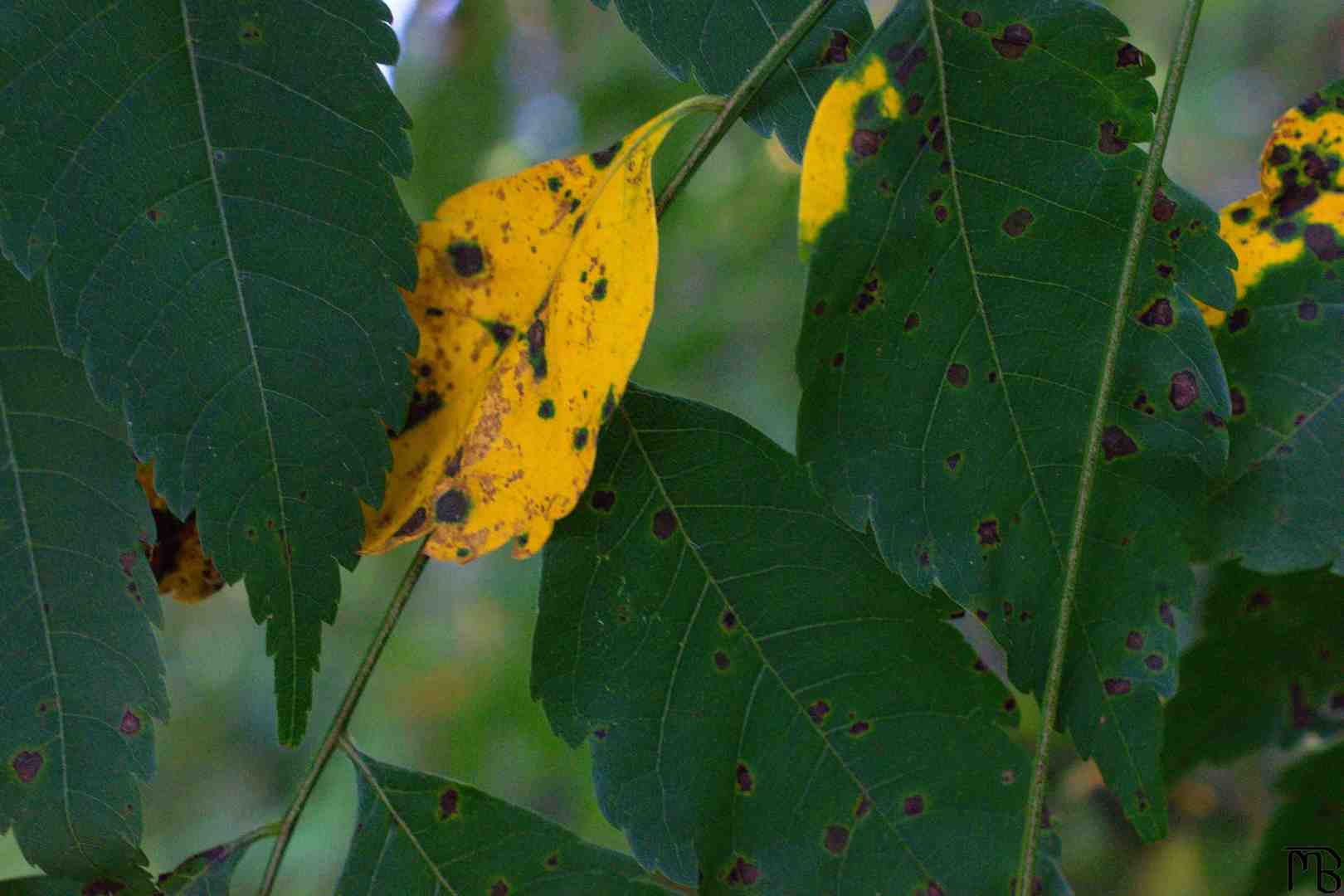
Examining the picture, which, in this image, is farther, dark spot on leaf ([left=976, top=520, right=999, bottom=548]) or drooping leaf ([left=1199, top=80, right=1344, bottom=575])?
drooping leaf ([left=1199, top=80, right=1344, bottom=575])

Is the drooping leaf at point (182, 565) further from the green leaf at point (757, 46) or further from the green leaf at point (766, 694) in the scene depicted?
the green leaf at point (757, 46)

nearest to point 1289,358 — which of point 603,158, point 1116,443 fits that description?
point 1116,443

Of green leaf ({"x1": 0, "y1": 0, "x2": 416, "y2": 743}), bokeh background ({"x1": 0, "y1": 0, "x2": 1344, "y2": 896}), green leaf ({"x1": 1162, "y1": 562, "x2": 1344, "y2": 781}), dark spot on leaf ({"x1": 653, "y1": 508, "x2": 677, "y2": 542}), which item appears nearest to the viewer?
green leaf ({"x1": 0, "y1": 0, "x2": 416, "y2": 743})

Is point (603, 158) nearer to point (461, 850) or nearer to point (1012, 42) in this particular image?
point (1012, 42)

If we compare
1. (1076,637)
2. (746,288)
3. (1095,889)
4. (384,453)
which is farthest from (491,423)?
(1095,889)

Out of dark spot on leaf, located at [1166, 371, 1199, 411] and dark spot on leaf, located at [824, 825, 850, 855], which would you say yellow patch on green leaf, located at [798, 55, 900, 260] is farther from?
dark spot on leaf, located at [824, 825, 850, 855]

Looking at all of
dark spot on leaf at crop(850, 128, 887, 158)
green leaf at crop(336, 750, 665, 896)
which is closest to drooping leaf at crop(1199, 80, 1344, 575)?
dark spot on leaf at crop(850, 128, 887, 158)
